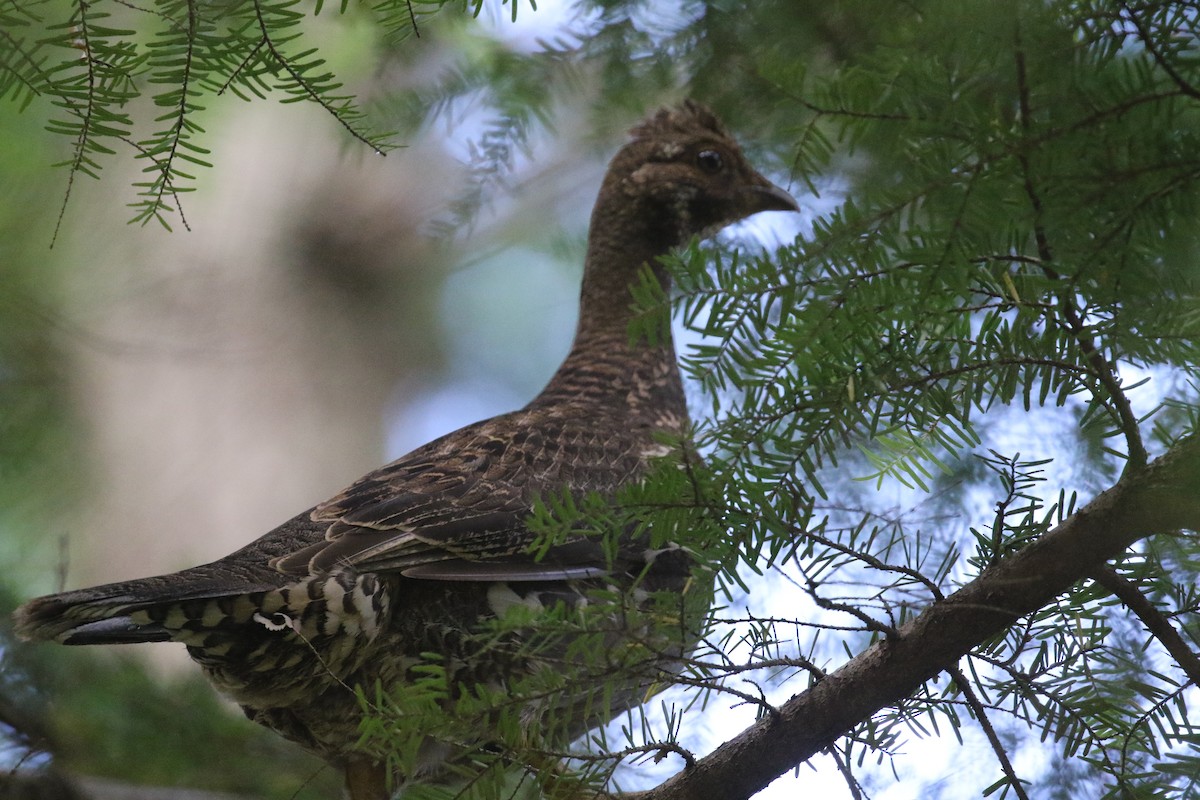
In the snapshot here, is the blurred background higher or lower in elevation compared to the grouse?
higher

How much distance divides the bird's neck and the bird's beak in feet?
1.43

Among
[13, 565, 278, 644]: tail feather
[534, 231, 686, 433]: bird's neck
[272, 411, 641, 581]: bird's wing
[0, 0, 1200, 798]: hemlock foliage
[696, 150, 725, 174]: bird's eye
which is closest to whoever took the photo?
[0, 0, 1200, 798]: hemlock foliage

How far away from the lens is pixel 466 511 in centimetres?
296

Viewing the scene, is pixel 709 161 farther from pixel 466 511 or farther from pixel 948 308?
pixel 948 308

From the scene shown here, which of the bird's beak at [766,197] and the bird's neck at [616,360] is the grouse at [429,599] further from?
the bird's beak at [766,197]

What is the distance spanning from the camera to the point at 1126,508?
173 centimetres

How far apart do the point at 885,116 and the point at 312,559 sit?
1.68 meters

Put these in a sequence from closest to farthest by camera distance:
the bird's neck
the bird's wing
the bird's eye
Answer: the bird's wing
the bird's neck
the bird's eye

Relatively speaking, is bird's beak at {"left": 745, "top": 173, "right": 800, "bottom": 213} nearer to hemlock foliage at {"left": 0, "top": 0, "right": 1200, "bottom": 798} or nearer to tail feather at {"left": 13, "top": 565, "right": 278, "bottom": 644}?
hemlock foliage at {"left": 0, "top": 0, "right": 1200, "bottom": 798}

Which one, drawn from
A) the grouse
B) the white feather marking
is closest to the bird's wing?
the grouse

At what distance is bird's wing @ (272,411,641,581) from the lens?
9.14 ft

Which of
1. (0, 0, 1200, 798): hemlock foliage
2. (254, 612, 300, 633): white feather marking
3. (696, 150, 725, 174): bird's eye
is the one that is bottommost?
(0, 0, 1200, 798): hemlock foliage

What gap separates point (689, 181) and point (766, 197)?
343 mm

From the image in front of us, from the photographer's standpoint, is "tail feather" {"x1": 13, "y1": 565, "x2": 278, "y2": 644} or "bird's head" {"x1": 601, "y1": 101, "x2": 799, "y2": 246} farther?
"bird's head" {"x1": 601, "y1": 101, "x2": 799, "y2": 246}
